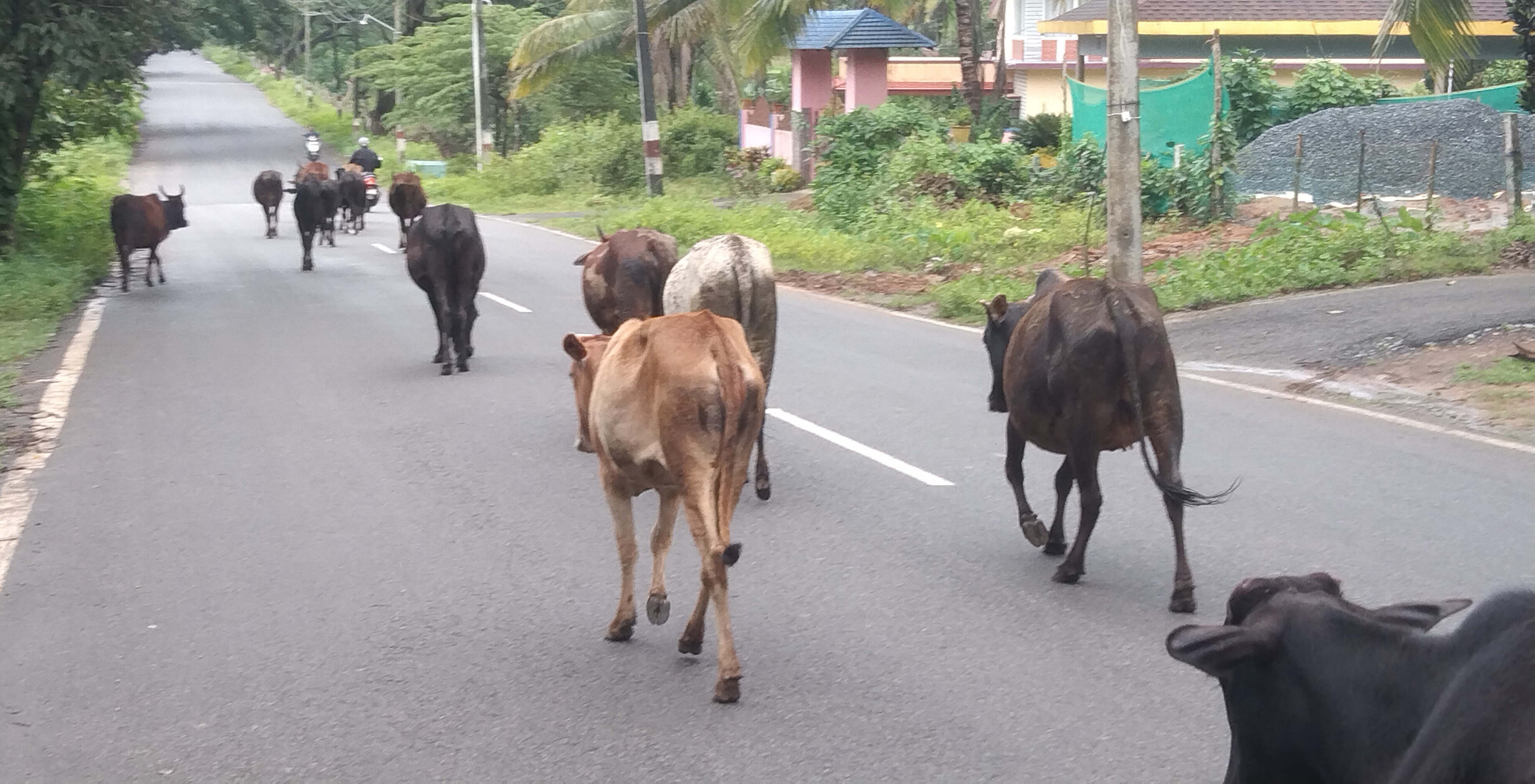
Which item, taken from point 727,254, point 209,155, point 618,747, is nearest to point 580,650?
point 618,747

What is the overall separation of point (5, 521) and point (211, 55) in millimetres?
128169

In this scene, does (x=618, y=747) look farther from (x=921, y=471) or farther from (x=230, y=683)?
(x=921, y=471)

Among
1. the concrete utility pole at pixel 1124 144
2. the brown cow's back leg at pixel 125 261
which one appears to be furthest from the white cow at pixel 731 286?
the brown cow's back leg at pixel 125 261

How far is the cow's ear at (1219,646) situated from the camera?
Answer: 2688 mm

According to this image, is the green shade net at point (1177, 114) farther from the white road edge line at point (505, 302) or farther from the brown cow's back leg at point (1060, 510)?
the brown cow's back leg at point (1060, 510)

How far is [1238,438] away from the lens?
32.7 ft

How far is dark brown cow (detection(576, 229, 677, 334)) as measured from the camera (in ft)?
32.0

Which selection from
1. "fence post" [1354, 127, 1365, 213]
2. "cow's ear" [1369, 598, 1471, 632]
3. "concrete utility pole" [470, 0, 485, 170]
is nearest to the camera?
"cow's ear" [1369, 598, 1471, 632]

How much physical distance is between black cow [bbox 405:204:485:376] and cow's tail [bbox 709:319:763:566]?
7458mm

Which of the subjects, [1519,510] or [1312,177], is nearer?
[1519,510]

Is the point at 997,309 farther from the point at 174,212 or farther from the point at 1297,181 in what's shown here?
the point at 174,212

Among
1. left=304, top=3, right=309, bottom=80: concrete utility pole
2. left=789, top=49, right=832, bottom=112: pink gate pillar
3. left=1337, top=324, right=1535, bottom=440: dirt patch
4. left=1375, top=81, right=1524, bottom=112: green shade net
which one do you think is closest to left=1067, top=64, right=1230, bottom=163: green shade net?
left=1375, top=81, right=1524, bottom=112: green shade net

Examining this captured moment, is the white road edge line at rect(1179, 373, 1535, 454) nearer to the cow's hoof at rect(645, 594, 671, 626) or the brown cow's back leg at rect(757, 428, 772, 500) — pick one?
the brown cow's back leg at rect(757, 428, 772, 500)

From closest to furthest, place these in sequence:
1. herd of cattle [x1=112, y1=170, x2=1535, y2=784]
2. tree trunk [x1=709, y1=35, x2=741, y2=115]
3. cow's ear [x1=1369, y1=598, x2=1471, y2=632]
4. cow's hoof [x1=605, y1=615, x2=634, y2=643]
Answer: herd of cattle [x1=112, y1=170, x2=1535, y2=784]
cow's ear [x1=1369, y1=598, x2=1471, y2=632]
cow's hoof [x1=605, y1=615, x2=634, y2=643]
tree trunk [x1=709, y1=35, x2=741, y2=115]
